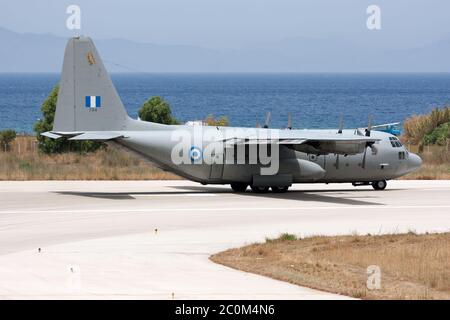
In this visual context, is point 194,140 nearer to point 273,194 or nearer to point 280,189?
point 273,194

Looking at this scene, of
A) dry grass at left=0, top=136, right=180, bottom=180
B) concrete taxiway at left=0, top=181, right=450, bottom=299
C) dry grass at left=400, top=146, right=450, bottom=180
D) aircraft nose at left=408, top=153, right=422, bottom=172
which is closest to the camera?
concrete taxiway at left=0, top=181, right=450, bottom=299

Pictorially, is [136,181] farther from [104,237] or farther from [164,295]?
[164,295]

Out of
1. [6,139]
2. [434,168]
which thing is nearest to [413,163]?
[434,168]

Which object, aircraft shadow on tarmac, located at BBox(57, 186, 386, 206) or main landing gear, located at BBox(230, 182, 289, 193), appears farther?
main landing gear, located at BBox(230, 182, 289, 193)

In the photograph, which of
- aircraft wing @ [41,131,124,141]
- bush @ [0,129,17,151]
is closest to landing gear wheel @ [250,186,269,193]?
aircraft wing @ [41,131,124,141]

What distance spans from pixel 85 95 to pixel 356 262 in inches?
698

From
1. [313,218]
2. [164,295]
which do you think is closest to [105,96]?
[313,218]

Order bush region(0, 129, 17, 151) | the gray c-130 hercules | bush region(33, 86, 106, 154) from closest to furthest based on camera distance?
the gray c-130 hercules < bush region(33, 86, 106, 154) < bush region(0, 129, 17, 151)

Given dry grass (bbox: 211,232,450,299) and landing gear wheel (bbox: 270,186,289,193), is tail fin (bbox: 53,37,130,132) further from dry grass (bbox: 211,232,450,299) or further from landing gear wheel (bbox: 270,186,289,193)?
dry grass (bbox: 211,232,450,299)

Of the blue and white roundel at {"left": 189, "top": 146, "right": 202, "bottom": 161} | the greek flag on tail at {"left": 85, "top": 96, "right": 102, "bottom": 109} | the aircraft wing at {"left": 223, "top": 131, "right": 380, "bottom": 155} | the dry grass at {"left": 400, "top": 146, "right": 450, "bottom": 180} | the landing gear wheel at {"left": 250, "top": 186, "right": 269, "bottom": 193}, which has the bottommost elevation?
the dry grass at {"left": 400, "top": 146, "right": 450, "bottom": 180}

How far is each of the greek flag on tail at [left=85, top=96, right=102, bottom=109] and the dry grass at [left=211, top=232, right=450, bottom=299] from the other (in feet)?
45.6

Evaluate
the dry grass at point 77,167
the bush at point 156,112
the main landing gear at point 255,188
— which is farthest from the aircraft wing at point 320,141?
the bush at point 156,112

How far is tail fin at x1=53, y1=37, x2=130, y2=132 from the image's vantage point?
37094 mm
